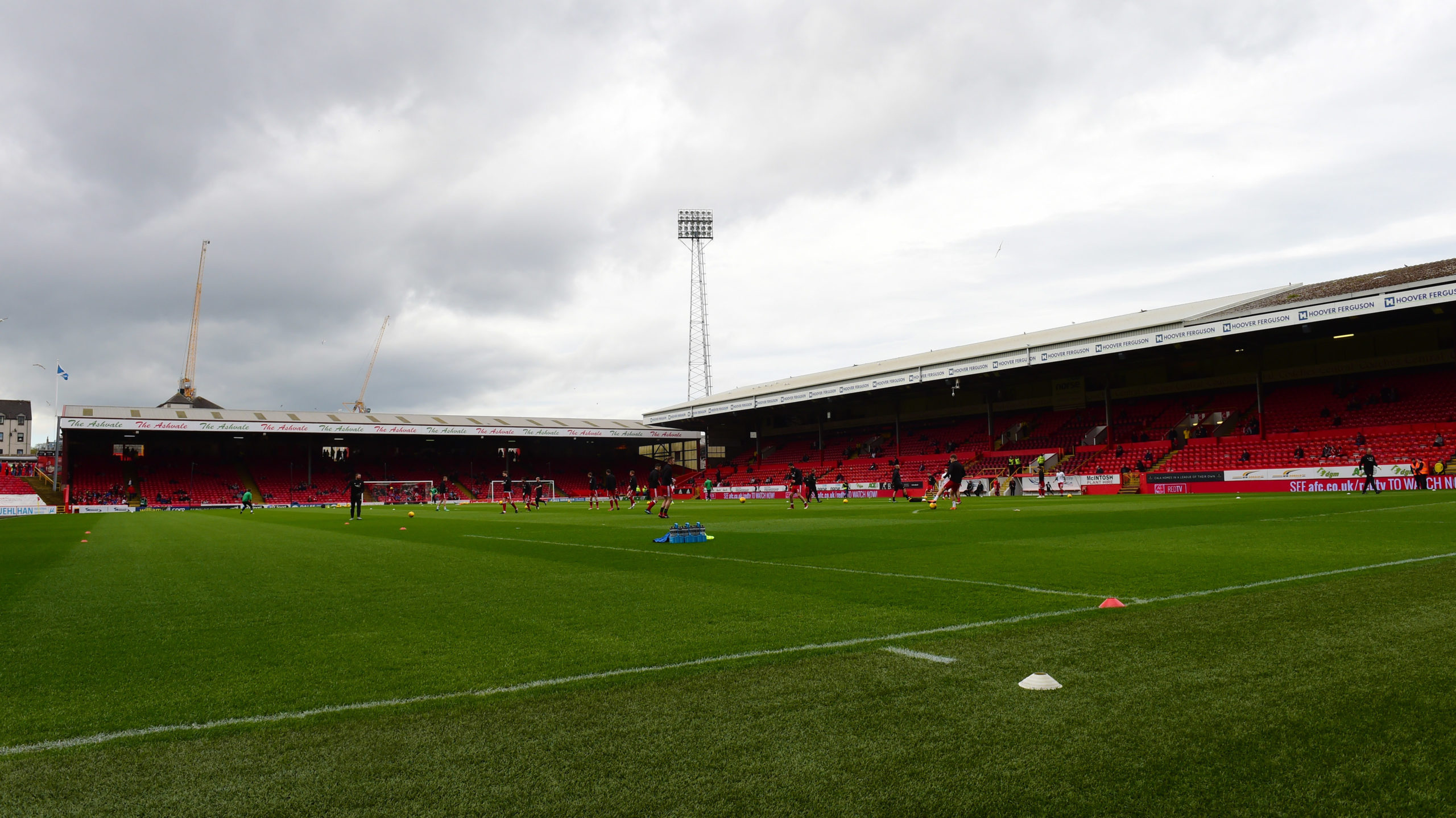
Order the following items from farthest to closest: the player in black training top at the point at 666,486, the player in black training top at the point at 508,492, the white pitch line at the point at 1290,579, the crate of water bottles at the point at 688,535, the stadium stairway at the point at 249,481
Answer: the stadium stairway at the point at 249,481
the player in black training top at the point at 508,492
the player in black training top at the point at 666,486
the crate of water bottles at the point at 688,535
the white pitch line at the point at 1290,579

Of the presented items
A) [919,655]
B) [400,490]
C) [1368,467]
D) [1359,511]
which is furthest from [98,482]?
[1368,467]

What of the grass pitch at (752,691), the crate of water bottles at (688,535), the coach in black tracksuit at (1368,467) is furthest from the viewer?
the coach in black tracksuit at (1368,467)

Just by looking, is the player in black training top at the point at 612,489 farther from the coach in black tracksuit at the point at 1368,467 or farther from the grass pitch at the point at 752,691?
the coach in black tracksuit at the point at 1368,467

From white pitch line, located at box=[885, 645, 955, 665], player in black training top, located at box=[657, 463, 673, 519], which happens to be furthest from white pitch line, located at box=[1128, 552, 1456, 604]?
player in black training top, located at box=[657, 463, 673, 519]

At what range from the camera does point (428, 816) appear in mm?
2988

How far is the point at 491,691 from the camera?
473 centimetres

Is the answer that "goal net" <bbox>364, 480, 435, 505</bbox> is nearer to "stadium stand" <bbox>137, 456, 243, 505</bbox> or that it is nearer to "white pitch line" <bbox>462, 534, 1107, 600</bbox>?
"stadium stand" <bbox>137, 456, 243, 505</bbox>

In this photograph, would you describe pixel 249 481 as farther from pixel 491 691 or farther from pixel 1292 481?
pixel 491 691

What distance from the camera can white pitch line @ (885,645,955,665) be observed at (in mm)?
5150

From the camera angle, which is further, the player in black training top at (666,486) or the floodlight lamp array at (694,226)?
the floodlight lamp array at (694,226)

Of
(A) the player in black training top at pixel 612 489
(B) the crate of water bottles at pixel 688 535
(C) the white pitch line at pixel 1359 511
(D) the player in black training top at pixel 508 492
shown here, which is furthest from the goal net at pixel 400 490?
(C) the white pitch line at pixel 1359 511

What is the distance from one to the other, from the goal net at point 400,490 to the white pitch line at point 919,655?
6122 centimetres

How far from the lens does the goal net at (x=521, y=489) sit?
65188 mm

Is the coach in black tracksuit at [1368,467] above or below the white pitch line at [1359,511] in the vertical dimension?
above
